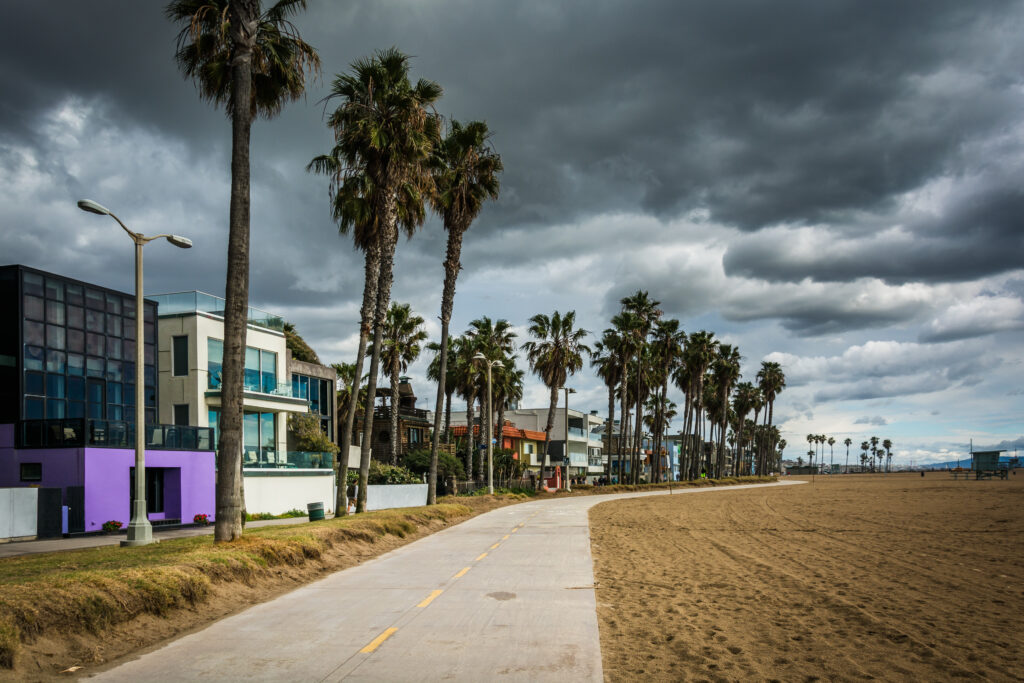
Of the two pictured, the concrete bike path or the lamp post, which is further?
the lamp post

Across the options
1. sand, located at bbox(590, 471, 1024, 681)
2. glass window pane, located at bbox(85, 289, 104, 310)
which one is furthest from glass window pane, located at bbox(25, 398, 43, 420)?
sand, located at bbox(590, 471, 1024, 681)

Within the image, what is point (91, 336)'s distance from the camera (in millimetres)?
31547

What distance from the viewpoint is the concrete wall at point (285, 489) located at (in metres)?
34.3

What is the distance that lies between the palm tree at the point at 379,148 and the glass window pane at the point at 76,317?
38.4 ft

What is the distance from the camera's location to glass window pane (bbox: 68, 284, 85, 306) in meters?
30.8

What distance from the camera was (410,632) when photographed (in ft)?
30.4

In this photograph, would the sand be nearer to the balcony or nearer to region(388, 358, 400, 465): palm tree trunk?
the balcony

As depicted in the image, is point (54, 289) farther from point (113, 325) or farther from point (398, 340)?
point (398, 340)

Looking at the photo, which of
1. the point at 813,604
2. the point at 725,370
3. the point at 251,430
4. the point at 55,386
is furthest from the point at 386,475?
the point at 725,370

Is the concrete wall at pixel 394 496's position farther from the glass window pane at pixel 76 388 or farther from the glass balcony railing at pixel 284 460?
the glass window pane at pixel 76 388

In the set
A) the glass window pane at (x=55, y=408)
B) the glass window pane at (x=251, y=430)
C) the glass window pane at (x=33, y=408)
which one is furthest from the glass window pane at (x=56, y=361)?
the glass window pane at (x=251, y=430)

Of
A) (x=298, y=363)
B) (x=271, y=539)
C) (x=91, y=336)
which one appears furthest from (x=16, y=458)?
(x=298, y=363)

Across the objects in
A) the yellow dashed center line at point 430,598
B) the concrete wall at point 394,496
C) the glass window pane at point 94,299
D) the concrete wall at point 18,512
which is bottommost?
the concrete wall at point 394,496

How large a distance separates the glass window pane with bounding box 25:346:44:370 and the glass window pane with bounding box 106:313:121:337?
3517 mm
